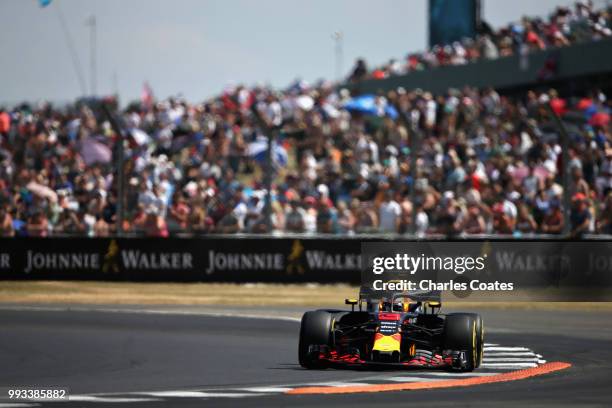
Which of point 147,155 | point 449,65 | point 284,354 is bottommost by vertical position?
point 284,354

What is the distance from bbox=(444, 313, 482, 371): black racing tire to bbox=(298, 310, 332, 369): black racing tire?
1.09 metres

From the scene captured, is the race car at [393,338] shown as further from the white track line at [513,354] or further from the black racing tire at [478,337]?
the white track line at [513,354]

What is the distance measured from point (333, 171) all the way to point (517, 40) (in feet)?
33.6

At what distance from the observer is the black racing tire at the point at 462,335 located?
1267 cm

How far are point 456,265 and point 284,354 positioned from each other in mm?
5509

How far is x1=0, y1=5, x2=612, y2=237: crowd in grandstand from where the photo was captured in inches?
931

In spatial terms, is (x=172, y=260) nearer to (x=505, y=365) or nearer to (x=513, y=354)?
(x=513, y=354)

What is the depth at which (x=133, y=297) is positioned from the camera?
78.8 ft

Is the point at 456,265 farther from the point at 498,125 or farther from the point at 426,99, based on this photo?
the point at 426,99

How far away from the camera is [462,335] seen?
1267cm

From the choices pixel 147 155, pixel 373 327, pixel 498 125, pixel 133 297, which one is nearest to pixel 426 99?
pixel 498 125

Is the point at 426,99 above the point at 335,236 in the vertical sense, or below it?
above

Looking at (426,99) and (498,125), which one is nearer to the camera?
(498,125)

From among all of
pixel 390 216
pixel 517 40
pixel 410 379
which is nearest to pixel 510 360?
pixel 410 379
